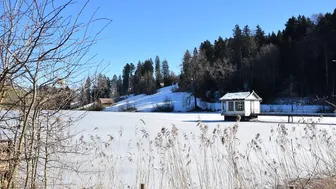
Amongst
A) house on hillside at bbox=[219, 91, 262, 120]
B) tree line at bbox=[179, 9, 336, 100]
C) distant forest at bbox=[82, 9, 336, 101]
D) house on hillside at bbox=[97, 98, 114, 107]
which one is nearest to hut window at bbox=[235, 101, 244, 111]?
house on hillside at bbox=[219, 91, 262, 120]

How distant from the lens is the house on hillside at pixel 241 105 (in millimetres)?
23812

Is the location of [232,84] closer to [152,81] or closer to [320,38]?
[320,38]

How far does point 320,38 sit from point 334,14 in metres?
A: 3.90

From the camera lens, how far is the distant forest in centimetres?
3944

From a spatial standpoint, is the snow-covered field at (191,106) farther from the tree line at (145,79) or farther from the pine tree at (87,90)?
the pine tree at (87,90)

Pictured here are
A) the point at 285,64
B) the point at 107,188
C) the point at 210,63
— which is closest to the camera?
the point at 107,188

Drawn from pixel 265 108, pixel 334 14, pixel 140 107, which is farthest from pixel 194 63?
pixel 334 14

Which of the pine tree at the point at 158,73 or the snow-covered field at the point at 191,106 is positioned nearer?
the snow-covered field at the point at 191,106

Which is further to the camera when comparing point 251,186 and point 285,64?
point 285,64

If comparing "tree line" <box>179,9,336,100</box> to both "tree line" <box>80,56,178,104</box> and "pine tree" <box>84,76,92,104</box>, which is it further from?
"pine tree" <box>84,76,92,104</box>

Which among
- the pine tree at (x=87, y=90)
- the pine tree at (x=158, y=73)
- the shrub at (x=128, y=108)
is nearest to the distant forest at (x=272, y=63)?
the shrub at (x=128, y=108)

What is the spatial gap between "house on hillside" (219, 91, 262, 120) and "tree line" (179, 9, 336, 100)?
50.6 feet

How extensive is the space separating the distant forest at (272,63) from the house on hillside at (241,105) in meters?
13.9

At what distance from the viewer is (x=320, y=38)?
129ft
